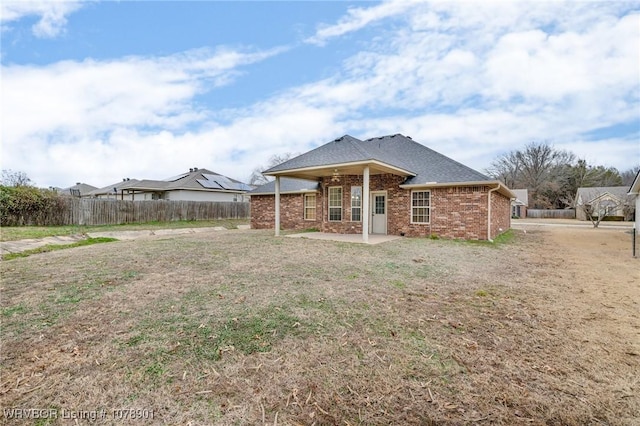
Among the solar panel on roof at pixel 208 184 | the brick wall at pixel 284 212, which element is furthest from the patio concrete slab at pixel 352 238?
the solar panel on roof at pixel 208 184

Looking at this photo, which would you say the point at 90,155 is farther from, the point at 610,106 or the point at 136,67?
the point at 610,106

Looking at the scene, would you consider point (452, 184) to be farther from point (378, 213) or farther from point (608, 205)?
point (608, 205)

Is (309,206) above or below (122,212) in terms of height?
above

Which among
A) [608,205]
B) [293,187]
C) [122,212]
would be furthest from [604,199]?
[122,212]

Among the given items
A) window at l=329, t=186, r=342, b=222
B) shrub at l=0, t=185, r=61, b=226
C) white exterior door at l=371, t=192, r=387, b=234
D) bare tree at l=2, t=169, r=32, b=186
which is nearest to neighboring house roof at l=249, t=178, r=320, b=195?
window at l=329, t=186, r=342, b=222

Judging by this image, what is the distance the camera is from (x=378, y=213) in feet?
43.3

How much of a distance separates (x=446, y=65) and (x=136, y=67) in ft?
38.5

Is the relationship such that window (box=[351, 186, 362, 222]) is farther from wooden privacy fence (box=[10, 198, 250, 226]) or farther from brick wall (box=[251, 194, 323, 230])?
wooden privacy fence (box=[10, 198, 250, 226])

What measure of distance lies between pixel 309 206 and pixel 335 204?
235cm

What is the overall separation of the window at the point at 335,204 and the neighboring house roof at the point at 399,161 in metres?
2.20

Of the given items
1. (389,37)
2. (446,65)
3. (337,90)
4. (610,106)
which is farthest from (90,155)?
(610,106)

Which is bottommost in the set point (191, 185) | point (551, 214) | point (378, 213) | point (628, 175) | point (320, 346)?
point (320, 346)

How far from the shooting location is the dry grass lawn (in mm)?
2070

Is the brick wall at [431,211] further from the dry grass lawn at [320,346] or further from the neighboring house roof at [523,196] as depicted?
the neighboring house roof at [523,196]
